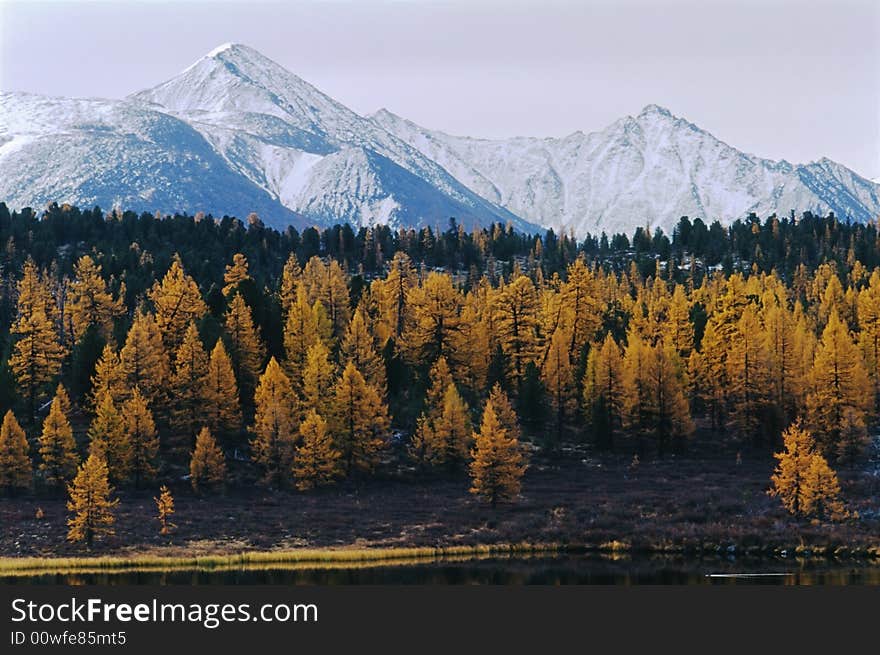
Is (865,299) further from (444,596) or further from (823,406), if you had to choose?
(444,596)

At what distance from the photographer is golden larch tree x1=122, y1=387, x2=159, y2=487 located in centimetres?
9406

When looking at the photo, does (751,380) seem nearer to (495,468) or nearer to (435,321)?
(435,321)

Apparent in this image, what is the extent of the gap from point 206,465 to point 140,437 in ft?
18.1

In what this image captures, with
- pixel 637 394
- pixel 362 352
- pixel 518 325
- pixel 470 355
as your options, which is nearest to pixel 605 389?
pixel 637 394

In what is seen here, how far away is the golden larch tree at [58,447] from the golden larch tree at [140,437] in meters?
4.23

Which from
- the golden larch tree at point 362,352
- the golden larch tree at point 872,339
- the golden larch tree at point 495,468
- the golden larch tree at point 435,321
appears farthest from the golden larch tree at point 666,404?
the golden larch tree at point 362,352

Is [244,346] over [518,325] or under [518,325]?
under

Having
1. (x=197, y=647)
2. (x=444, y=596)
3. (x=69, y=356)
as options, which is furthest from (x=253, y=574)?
(x=69, y=356)

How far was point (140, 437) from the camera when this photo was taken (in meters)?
94.4

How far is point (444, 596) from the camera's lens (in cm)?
5375

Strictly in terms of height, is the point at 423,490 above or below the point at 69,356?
below

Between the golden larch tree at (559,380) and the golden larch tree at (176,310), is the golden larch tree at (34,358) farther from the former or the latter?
the golden larch tree at (559,380)

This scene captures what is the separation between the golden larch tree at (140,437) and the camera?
9406 centimetres

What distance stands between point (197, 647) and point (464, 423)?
192 feet
